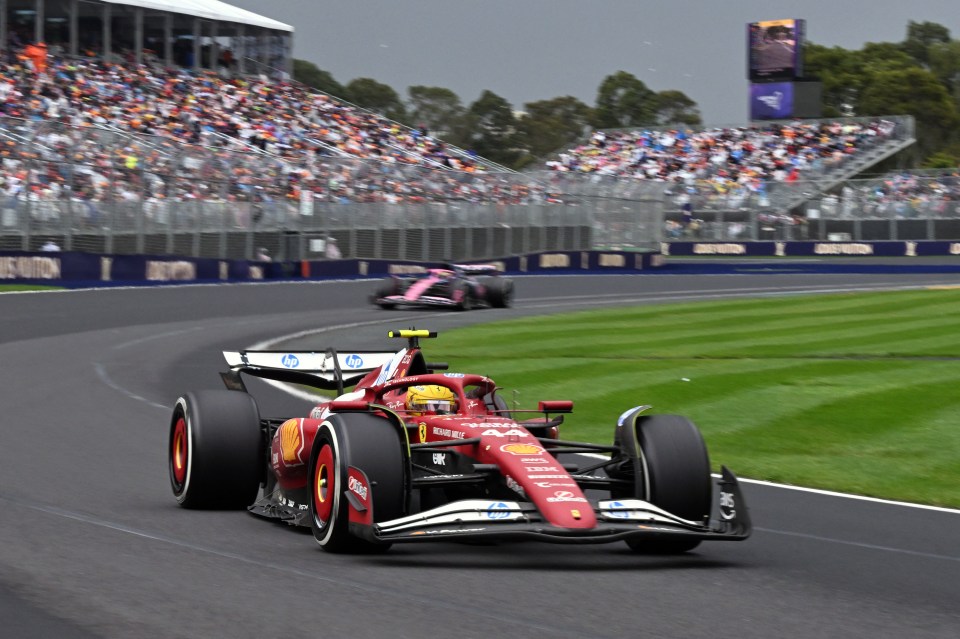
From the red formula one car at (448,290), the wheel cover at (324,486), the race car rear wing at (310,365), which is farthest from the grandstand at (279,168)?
the wheel cover at (324,486)

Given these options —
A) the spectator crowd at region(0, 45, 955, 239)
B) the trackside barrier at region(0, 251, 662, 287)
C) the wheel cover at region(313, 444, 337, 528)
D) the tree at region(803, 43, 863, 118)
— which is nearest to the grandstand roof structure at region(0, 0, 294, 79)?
the spectator crowd at region(0, 45, 955, 239)

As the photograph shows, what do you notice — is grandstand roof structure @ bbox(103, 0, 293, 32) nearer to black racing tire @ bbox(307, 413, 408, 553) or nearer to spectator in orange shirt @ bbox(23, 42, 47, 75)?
spectator in orange shirt @ bbox(23, 42, 47, 75)

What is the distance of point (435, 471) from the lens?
8266 millimetres

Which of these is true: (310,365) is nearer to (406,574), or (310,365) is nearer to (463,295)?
(406,574)

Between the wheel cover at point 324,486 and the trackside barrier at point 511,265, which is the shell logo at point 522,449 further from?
the trackside barrier at point 511,265

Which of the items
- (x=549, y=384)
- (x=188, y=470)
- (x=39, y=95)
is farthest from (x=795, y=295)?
(x=188, y=470)

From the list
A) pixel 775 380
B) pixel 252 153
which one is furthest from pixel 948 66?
pixel 775 380

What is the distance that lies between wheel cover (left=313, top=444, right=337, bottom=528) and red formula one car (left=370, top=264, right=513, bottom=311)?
23.9 m

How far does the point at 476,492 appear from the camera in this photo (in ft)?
27.3

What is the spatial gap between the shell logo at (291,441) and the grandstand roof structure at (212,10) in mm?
52130

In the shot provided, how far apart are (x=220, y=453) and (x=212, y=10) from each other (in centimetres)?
5943

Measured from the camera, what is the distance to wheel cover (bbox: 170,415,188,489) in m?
9.46

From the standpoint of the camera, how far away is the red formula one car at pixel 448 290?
106 ft

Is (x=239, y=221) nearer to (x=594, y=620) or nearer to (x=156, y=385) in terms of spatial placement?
(x=156, y=385)
